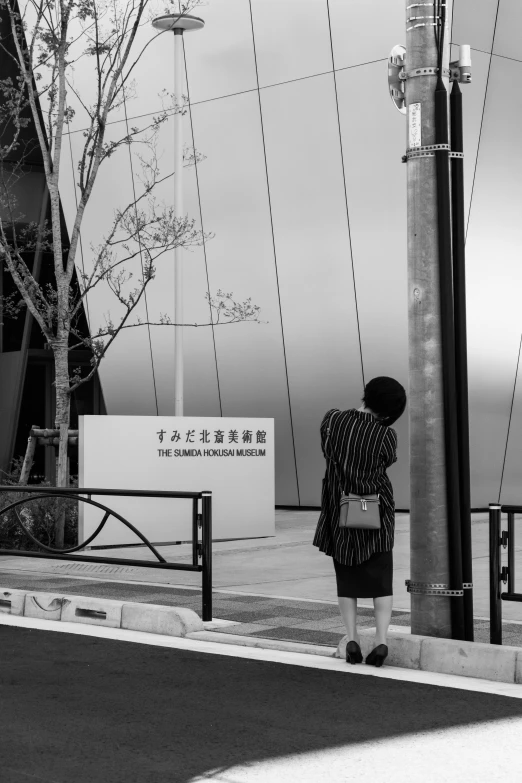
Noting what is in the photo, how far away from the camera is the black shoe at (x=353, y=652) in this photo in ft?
23.6

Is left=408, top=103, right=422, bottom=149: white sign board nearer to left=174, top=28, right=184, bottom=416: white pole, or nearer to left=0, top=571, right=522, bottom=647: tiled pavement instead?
left=0, top=571, right=522, bottom=647: tiled pavement

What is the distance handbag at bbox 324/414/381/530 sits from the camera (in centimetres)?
695

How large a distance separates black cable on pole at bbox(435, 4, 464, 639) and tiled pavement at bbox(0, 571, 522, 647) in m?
0.92

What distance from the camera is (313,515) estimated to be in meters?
19.6

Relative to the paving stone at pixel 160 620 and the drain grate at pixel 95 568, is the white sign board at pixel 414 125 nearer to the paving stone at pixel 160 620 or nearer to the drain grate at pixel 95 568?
the paving stone at pixel 160 620

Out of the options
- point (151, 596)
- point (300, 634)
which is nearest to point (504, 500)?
point (151, 596)

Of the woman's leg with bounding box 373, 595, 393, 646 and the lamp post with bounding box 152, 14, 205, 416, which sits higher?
the lamp post with bounding box 152, 14, 205, 416

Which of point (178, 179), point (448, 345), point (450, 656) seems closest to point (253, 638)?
point (450, 656)

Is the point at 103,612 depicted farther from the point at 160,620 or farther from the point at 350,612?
the point at 350,612

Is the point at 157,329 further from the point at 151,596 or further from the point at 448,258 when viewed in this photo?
the point at 448,258

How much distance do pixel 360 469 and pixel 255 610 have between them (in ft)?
9.27

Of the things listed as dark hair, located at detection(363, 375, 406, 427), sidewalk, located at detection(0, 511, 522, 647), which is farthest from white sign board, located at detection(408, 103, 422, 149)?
sidewalk, located at detection(0, 511, 522, 647)

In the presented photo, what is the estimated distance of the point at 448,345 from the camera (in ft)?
24.3

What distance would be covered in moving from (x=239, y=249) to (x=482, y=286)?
4.77m
